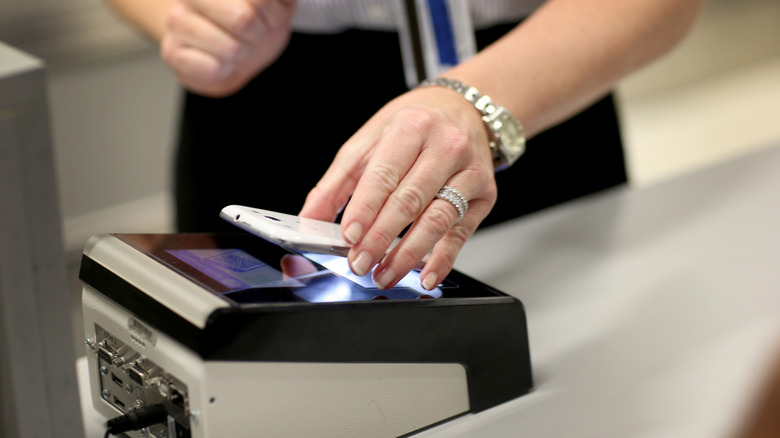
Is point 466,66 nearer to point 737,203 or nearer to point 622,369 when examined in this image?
point 622,369

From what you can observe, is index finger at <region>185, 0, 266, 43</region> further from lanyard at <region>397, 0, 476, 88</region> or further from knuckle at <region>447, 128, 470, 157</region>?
knuckle at <region>447, 128, 470, 157</region>

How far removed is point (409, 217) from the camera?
674 mm

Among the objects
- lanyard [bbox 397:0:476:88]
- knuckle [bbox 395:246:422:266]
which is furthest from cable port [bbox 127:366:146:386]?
lanyard [bbox 397:0:476:88]

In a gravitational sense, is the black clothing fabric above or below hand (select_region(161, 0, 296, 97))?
below

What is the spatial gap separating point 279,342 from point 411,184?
0.54 ft

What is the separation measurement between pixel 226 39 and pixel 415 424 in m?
0.46

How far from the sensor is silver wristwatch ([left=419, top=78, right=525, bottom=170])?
0.77m

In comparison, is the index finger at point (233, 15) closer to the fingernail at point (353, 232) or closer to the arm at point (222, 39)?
the arm at point (222, 39)

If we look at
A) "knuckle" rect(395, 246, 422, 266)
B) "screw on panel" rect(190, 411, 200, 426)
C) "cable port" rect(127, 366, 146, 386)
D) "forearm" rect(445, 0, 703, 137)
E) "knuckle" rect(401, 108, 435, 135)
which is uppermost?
"forearm" rect(445, 0, 703, 137)

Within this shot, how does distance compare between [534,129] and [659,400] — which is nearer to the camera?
[659,400]

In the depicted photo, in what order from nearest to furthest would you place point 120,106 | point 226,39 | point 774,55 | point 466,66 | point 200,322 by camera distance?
point 200,322 → point 466,66 → point 226,39 → point 120,106 → point 774,55

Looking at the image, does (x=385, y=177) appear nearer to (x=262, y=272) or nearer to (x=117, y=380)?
(x=262, y=272)

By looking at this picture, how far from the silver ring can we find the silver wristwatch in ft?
0.30

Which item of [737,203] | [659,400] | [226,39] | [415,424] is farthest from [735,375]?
[226,39]
